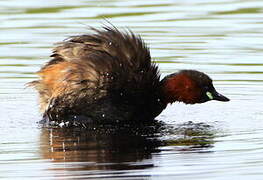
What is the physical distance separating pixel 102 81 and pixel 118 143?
43.6 inches

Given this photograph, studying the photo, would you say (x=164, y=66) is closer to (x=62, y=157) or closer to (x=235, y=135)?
(x=235, y=135)

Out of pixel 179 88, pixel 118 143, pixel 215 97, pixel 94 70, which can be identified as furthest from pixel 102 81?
pixel 215 97

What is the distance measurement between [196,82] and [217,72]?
103 inches

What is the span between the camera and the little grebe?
11.4m

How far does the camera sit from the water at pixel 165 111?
30.6 feet

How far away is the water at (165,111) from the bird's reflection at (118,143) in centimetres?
1

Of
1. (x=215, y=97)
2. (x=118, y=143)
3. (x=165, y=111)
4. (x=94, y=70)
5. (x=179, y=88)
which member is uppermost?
(x=94, y=70)

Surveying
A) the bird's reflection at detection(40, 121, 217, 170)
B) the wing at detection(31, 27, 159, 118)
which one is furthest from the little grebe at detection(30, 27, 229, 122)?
the bird's reflection at detection(40, 121, 217, 170)

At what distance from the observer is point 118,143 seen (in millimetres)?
10477

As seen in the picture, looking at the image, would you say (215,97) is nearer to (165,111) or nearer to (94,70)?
(165,111)

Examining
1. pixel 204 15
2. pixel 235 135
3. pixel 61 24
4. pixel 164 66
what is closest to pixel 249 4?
pixel 204 15

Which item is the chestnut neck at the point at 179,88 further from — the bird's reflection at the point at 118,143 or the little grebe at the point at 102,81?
the bird's reflection at the point at 118,143

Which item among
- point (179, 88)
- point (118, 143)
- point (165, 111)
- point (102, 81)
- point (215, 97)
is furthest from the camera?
point (165, 111)

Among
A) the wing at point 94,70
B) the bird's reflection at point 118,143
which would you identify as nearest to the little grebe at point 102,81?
the wing at point 94,70
